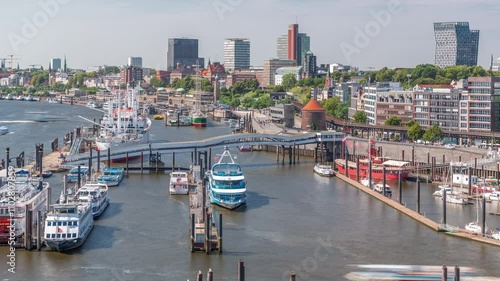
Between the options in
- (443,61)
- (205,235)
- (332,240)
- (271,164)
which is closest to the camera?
(205,235)

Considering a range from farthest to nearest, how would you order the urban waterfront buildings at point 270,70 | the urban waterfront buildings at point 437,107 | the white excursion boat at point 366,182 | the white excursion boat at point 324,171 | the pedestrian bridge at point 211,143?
the urban waterfront buildings at point 270,70, the urban waterfront buildings at point 437,107, the pedestrian bridge at point 211,143, the white excursion boat at point 324,171, the white excursion boat at point 366,182

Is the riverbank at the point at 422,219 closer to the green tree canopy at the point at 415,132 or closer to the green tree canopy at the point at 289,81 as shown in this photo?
the green tree canopy at the point at 415,132

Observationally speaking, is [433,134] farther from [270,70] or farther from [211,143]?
[270,70]

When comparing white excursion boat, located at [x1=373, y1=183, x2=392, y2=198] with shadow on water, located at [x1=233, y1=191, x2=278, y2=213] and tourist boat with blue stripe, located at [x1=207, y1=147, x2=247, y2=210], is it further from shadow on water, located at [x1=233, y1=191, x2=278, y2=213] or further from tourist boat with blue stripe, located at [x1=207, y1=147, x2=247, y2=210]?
tourist boat with blue stripe, located at [x1=207, y1=147, x2=247, y2=210]

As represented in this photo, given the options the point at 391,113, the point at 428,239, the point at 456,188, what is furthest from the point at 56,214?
the point at 391,113

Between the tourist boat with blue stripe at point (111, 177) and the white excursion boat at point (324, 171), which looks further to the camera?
the white excursion boat at point (324, 171)

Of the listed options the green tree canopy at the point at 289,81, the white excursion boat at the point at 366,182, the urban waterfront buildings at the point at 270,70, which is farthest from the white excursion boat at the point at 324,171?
the urban waterfront buildings at the point at 270,70

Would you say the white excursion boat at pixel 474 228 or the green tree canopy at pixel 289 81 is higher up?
the green tree canopy at pixel 289 81

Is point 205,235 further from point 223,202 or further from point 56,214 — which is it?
point 223,202
